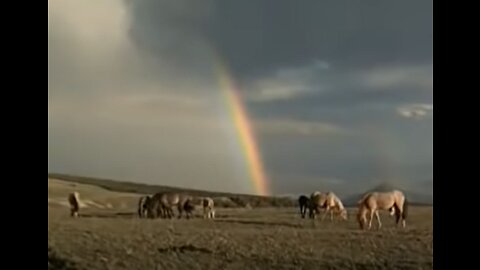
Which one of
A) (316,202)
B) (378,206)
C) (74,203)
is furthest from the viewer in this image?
(74,203)

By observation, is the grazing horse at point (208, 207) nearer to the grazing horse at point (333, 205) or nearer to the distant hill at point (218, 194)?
the distant hill at point (218, 194)

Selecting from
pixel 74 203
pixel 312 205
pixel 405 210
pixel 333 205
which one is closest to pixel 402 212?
pixel 405 210

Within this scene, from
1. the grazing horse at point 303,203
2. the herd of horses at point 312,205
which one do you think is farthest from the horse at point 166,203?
the grazing horse at point 303,203

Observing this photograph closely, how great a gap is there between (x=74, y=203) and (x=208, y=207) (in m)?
0.73

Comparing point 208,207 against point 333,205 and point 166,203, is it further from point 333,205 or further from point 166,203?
point 333,205

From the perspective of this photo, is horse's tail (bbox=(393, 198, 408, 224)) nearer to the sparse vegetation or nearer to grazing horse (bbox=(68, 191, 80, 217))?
the sparse vegetation

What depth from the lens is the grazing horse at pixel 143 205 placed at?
154 inches

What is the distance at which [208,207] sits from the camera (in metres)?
3.98

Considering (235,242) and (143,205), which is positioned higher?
(143,205)
